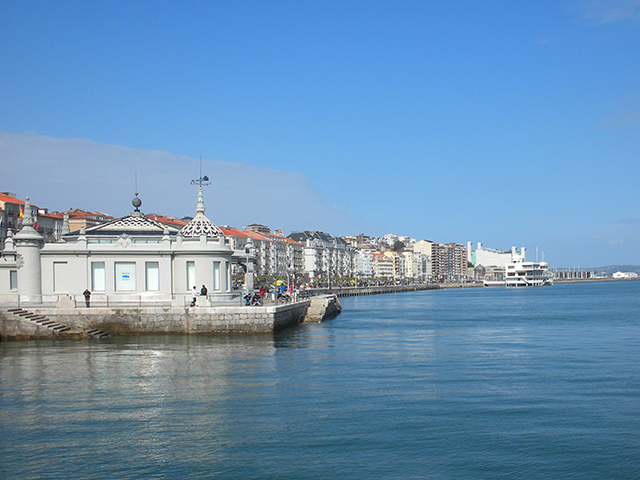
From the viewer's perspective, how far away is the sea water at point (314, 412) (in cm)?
1474

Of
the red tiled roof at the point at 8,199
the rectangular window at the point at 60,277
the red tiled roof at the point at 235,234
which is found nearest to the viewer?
the rectangular window at the point at 60,277

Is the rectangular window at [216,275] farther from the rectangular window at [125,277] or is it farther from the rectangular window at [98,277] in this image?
the rectangular window at [98,277]

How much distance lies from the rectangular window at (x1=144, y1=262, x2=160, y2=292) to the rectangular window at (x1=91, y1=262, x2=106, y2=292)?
2.55 metres

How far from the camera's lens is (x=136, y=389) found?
22.1m

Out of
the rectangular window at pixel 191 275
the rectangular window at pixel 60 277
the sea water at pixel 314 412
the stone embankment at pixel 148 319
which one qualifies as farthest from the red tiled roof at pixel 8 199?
the sea water at pixel 314 412

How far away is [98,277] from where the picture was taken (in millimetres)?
39375

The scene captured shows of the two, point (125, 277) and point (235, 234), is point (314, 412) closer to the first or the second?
point (125, 277)

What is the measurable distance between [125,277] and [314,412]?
23580mm

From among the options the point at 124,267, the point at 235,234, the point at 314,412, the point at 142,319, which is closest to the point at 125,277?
the point at 124,267

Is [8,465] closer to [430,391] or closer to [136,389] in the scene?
[136,389]

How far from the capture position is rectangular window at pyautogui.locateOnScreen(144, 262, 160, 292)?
39.5 meters

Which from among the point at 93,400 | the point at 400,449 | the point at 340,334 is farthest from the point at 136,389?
the point at 340,334

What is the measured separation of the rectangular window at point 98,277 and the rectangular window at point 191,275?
4967 millimetres

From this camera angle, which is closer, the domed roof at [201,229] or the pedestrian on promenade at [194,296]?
the pedestrian on promenade at [194,296]
